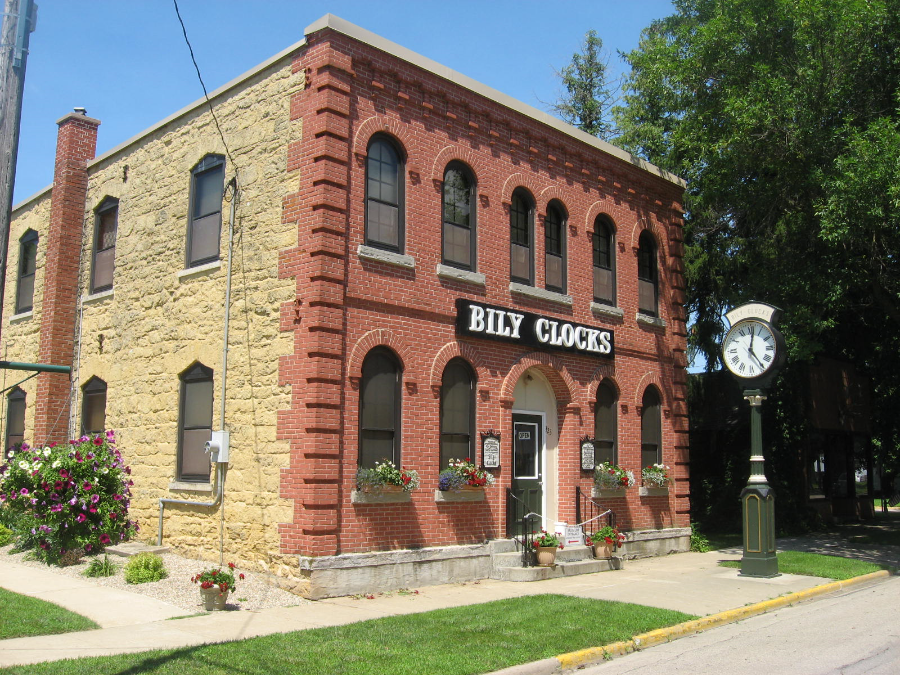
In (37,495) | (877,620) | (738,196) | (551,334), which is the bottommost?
(877,620)

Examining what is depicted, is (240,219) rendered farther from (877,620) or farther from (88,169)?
(877,620)

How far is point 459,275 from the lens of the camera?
1395 centimetres

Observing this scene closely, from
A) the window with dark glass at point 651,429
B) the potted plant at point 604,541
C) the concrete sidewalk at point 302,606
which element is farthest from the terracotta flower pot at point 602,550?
the window with dark glass at point 651,429

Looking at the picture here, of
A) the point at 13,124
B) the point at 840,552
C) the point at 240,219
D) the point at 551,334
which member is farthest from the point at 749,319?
the point at 13,124

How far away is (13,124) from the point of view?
7.44 meters

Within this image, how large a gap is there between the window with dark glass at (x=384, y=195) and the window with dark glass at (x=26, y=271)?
400 inches

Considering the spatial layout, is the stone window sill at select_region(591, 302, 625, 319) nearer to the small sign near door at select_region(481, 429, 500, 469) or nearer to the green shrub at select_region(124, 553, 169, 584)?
the small sign near door at select_region(481, 429, 500, 469)

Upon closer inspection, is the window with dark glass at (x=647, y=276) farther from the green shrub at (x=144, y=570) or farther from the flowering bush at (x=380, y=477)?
the green shrub at (x=144, y=570)

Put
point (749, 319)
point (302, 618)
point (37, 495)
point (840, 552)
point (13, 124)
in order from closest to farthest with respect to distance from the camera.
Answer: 1. point (13, 124)
2. point (302, 618)
3. point (37, 495)
4. point (749, 319)
5. point (840, 552)

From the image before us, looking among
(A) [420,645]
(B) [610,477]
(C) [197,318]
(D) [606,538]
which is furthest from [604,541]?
(C) [197,318]

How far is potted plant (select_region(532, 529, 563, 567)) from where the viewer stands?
13.8 meters

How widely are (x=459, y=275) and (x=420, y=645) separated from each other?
6879 mm

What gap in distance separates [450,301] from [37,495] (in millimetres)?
7205

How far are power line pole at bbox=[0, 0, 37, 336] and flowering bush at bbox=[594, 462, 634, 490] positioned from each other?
11.4 metres
